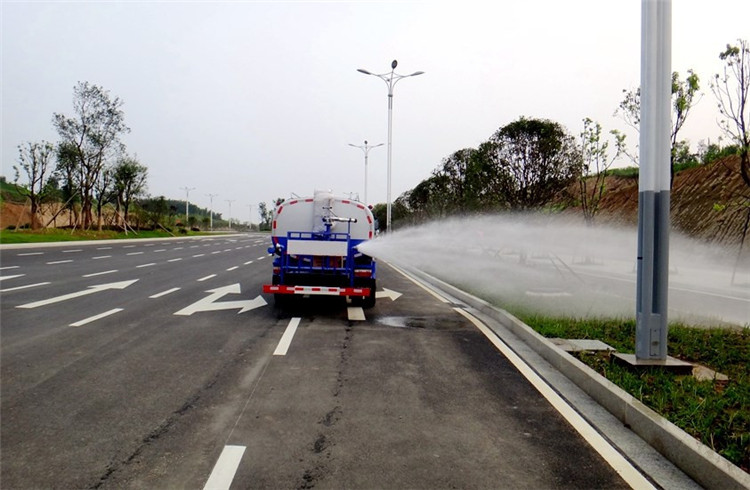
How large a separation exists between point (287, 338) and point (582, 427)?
14.8 feet

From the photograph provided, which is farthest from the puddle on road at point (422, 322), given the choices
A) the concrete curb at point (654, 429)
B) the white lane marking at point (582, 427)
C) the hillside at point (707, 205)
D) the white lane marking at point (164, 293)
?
the hillside at point (707, 205)

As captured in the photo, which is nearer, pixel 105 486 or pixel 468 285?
pixel 105 486

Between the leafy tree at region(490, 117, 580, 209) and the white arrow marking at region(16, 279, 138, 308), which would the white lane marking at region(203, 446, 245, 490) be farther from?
the leafy tree at region(490, 117, 580, 209)

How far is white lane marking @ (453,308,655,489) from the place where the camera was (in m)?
3.47

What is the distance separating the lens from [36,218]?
4250 cm

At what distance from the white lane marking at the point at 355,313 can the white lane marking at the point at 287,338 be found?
1.04 meters

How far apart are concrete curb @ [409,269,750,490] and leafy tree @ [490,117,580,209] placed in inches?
592

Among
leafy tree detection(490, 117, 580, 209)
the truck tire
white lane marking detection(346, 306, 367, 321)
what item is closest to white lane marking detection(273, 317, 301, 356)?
white lane marking detection(346, 306, 367, 321)

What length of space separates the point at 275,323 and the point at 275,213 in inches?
102

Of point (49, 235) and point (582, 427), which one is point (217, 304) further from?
point (49, 235)

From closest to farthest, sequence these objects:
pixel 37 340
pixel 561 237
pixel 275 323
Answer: pixel 37 340, pixel 275 323, pixel 561 237

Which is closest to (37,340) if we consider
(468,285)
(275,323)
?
(275,323)

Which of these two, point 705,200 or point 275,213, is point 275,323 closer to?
point 275,213

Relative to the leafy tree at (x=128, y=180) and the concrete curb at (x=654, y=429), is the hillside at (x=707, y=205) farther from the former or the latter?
the leafy tree at (x=128, y=180)
